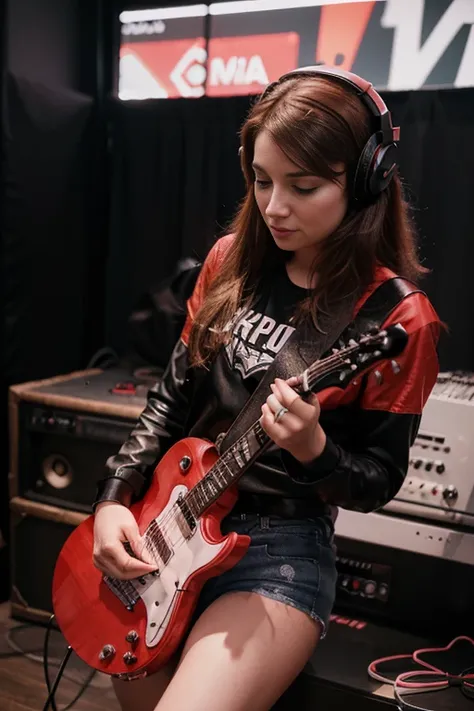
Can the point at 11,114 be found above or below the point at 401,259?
above

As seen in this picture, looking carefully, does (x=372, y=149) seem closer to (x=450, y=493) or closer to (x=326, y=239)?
(x=326, y=239)

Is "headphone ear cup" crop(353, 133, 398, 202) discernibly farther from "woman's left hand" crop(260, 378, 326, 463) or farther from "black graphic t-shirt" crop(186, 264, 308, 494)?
"woman's left hand" crop(260, 378, 326, 463)

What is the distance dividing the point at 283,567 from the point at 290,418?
1.02 ft

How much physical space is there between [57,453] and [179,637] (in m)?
1.08

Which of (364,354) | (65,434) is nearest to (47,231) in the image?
(65,434)

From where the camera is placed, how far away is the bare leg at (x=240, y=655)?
0.94 meters

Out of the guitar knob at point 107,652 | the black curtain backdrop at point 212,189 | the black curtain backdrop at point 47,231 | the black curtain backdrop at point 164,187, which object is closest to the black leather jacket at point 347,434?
the guitar knob at point 107,652

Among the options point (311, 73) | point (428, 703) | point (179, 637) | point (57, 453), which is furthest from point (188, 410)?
point (57, 453)

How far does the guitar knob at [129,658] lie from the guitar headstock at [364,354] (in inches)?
21.5

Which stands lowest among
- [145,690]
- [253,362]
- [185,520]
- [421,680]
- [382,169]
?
[421,680]

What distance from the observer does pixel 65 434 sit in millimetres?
1975

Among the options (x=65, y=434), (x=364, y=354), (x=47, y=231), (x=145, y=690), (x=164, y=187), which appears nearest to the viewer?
(x=364, y=354)

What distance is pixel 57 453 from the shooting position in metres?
2.03

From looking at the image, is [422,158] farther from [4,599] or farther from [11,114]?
[4,599]
